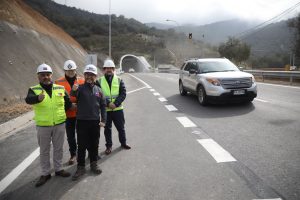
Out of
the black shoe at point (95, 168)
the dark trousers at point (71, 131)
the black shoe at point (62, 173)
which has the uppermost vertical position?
the dark trousers at point (71, 131)

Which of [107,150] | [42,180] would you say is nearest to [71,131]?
[107,150]

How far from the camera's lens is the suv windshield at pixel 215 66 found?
13086mm

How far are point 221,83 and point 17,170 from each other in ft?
26.1

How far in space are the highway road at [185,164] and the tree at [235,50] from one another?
6287 centimetres

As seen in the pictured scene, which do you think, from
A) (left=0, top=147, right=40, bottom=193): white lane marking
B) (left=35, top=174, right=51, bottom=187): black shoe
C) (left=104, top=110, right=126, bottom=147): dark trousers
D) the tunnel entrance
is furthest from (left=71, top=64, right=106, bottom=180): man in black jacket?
the tunnel entrance

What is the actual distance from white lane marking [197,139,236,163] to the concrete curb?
5.09 meters

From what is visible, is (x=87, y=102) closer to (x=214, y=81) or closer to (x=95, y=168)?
(x=95, y=168)

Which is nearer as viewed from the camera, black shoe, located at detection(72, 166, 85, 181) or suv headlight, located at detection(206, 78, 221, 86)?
black shoe, located at detection(72, 166, 85, 181)

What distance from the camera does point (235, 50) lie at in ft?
228

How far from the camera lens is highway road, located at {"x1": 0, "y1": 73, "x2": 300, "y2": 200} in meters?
4.39

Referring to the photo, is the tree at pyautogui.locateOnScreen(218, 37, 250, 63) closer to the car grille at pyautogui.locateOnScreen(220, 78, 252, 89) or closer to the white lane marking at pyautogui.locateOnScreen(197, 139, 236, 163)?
the car grille at pyautogui.locateOnScreen(220, 78, 252, 89)

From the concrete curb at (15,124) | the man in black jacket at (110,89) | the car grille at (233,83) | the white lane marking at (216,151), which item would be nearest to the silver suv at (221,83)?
the car grille at (233,83)

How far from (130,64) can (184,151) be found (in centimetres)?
12356

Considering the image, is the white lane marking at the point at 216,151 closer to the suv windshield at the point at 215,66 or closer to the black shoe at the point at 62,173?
the black shoe at the point at 62,173
